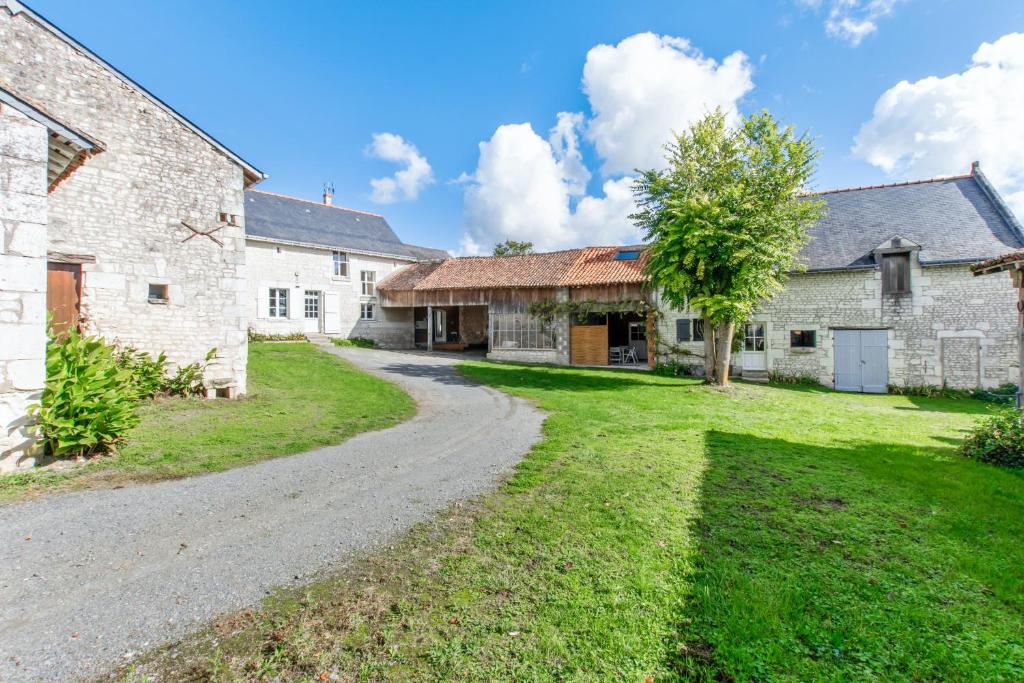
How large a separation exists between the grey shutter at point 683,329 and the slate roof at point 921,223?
4.24m

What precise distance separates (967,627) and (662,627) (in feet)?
5.76

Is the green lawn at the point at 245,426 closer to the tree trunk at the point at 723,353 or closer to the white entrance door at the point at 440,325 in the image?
the tree trunk at the point at 723,353

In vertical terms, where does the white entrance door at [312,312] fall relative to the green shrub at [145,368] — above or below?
above

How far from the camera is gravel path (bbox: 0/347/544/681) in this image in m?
2.56

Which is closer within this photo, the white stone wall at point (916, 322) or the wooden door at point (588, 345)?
the white stone wall at point (916, 322)

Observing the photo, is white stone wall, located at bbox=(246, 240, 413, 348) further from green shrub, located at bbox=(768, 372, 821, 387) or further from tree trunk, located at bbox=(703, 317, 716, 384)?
green shrub, located at bbox=(768, 372, 821, 387)

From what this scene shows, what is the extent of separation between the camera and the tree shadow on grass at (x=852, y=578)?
7.77 feet

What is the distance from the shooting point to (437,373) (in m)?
14.6

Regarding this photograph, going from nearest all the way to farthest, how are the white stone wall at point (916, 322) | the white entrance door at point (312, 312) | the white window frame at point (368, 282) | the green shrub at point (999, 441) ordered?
the green shrub at point (999, 441) → the white stone wall at point (916, 322) → the white entrance door at point (312, 312) → the white window frame at point (368, 282)

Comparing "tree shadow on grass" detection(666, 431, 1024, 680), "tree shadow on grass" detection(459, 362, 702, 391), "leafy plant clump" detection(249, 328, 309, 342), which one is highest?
"leafy plant clump" detection(249, 328, 309, 342)

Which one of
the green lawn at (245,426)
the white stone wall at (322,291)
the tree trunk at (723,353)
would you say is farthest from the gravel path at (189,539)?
the white stone wall at (322,291)

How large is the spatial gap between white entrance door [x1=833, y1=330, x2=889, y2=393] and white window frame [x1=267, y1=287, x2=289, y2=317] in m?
21.5

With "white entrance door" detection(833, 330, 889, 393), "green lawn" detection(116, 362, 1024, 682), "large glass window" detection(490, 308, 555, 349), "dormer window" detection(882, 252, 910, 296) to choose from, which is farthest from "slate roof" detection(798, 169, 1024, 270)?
"green lawn" detection(116, 362, 1024, 682)

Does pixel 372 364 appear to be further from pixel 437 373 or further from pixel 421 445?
pixel 421 445
